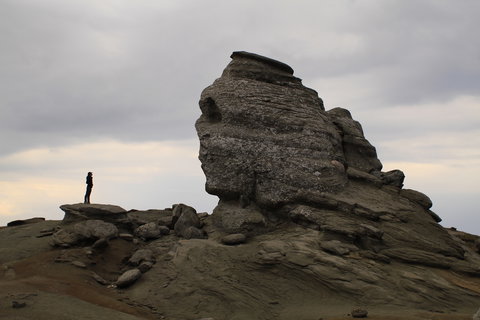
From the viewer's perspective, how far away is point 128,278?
20.8m

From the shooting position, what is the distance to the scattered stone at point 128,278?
815 inches

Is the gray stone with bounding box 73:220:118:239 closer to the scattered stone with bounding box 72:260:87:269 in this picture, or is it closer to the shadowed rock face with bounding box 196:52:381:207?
the scattered stone with bounding box 72:260:87:269

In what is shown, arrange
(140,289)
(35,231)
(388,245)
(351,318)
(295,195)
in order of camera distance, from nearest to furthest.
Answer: (351,318) < (140,289) < (388,245) < (295,195) < (35,231)

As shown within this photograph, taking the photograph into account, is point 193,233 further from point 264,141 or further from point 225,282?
point 264,141

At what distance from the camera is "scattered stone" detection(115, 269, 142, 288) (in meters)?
20.7

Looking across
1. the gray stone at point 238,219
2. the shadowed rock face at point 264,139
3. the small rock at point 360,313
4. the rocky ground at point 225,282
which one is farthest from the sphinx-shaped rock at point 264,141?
the small rock at point 360,313

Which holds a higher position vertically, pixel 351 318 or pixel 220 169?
pixel 220 169

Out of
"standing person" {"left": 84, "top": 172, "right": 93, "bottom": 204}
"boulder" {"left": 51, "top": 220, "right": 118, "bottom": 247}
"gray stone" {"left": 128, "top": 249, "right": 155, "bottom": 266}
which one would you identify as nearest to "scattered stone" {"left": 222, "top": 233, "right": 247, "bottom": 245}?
"gray stone" {"left": 128, "top": 249, "right": 155, "bottom": 266}

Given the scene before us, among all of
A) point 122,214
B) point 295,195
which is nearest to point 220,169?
point 295,195

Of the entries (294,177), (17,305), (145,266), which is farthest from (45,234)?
(294,177)

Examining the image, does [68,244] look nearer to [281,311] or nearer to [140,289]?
[140,289]

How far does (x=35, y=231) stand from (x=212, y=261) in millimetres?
11281

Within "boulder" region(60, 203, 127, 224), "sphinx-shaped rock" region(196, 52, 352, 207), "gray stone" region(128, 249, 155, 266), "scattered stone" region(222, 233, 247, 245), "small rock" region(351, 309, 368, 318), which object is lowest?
"small rock" region(351, 309, 368, 318)

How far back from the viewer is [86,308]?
17.2 meters
